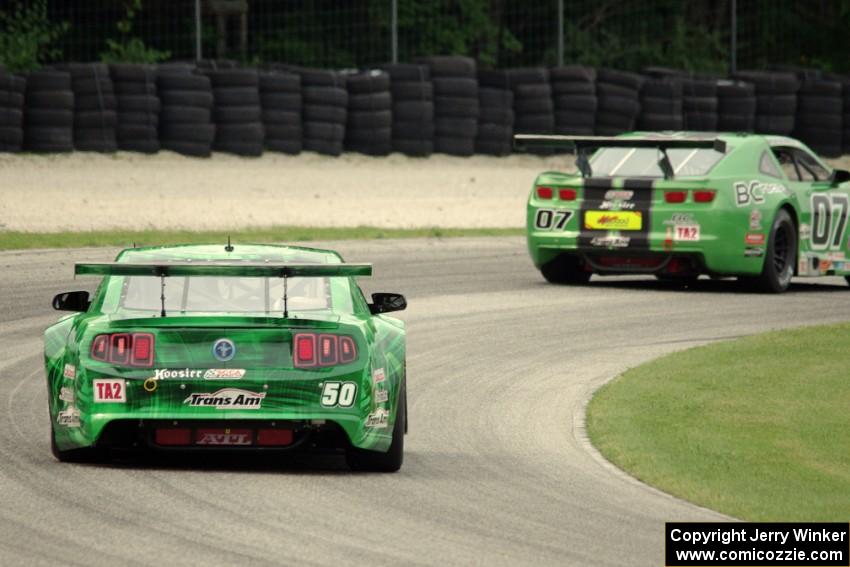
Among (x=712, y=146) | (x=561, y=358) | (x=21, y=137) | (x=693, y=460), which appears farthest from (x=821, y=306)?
(x=21, y=137)

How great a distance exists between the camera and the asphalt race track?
7.18m

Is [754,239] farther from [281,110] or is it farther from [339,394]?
[281,110]

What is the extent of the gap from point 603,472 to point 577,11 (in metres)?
30.1

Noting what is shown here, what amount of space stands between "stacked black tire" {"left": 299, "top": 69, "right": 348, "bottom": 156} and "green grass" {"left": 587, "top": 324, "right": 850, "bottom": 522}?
570 inches

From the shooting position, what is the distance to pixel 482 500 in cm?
834

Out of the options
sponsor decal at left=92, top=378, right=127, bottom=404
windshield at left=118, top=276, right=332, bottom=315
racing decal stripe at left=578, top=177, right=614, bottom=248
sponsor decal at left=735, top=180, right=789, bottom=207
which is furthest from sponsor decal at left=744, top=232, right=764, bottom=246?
sponsor decal at left=92, top=378, right=127, bottom=404

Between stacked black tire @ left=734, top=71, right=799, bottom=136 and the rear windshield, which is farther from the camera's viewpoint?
stacked black tire @ left=734, top=71, right=799, bottom=136

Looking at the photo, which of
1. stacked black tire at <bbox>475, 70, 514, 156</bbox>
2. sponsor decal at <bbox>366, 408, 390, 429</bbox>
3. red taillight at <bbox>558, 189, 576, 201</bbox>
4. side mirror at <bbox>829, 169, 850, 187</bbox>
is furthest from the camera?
stacked black tire at <bbox>475, 70, 514, 156</bbox>

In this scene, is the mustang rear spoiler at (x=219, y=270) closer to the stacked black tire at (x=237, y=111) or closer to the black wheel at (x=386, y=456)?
the black wheel at (x=386, y=456)

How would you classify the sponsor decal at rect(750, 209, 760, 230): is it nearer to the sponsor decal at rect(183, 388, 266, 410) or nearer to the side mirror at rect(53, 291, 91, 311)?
the side mirror at rect(53, 291, 91, 311)

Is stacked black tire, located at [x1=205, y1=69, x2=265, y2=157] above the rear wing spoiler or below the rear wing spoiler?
above

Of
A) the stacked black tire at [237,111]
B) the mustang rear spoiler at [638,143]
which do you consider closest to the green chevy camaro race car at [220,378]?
the mustang rear spoiler at [638,143]

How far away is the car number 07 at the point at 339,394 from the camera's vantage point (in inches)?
335

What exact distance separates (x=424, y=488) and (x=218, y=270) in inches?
53.7
